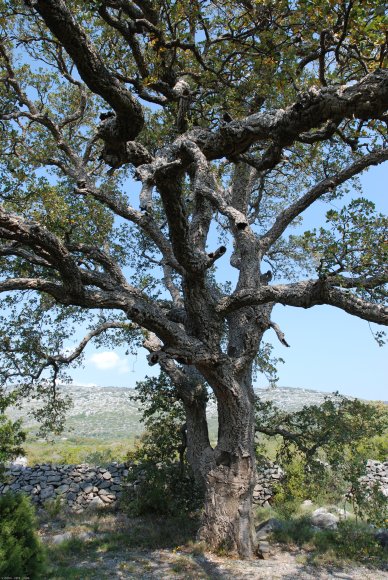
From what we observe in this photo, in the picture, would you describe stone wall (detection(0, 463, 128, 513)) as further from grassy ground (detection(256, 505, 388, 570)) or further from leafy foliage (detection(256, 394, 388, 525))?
grassy ground (detection(256, 505, 388, 570))


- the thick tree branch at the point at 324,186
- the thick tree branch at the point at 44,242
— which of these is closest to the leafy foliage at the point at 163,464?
the thick tree branch at the point at 324,186

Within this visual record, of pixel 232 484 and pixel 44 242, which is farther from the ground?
pixel 44 242

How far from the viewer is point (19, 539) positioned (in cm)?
554

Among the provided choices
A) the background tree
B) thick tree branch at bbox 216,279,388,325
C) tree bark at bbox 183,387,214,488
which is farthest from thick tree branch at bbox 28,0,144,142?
tree bark at bbox 183,387,214,488

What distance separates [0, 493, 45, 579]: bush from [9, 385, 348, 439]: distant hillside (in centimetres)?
3524

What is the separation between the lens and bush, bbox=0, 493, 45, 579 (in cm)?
516

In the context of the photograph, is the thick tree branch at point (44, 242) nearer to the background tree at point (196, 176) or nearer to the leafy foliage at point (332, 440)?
the background tree at point (196, 176)

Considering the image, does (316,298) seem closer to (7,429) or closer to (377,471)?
(7,429)

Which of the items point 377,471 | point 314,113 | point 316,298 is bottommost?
point 377,471

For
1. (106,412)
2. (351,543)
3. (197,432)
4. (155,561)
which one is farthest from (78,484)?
(106,412)

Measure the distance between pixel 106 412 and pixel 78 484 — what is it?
167ft

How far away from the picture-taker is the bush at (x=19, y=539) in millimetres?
5160

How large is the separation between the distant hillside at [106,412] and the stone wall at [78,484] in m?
23.5

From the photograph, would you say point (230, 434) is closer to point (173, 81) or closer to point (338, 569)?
point (338, 569)
